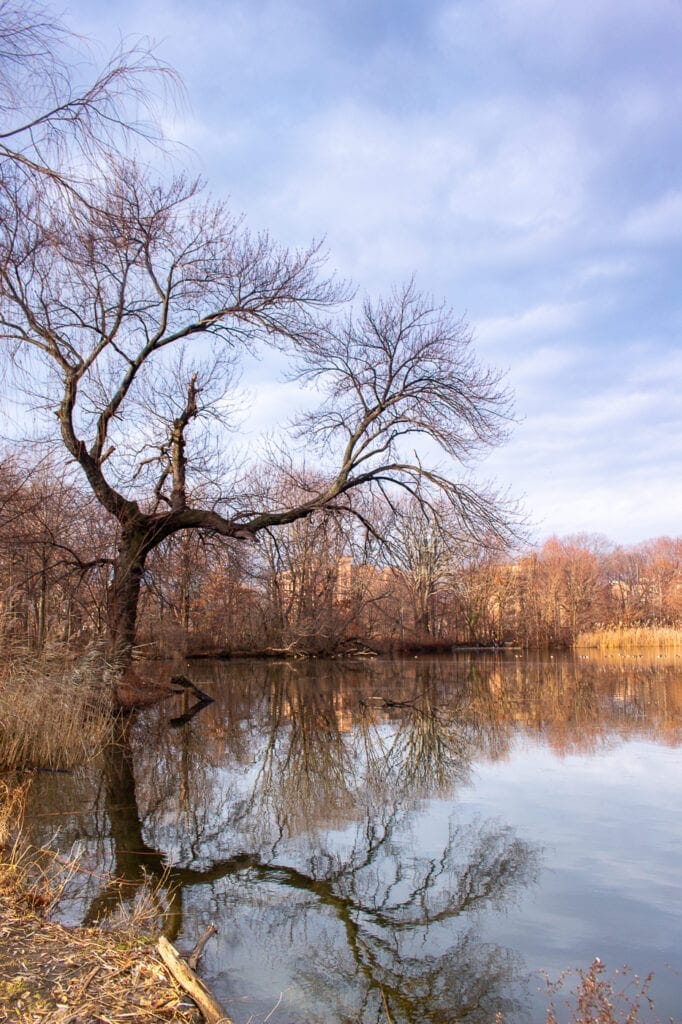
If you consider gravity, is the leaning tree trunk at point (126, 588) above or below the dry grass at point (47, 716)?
above

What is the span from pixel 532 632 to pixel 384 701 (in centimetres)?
2921

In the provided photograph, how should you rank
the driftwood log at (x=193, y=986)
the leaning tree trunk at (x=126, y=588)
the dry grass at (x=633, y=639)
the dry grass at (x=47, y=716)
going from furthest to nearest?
the dry grass at (x=633, y=639)
the leaning tree trunk at (x=126, y=588)
the dry grass at (x=47, y=716)
the driftwood log at (x=193, y=986)

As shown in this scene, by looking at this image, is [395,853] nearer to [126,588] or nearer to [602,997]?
[602,997]

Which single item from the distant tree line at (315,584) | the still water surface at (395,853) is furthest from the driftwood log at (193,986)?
the distant tree line at (315,584)

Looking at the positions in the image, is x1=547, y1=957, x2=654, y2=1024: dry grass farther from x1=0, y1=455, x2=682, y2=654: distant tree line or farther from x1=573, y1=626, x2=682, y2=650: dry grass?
x1=573, y1=626, x2=682, y2=650: dry grass

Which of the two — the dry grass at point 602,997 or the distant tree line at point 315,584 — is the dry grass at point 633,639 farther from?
the dry grass at point 602,997

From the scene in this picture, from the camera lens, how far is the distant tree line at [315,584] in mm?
15570

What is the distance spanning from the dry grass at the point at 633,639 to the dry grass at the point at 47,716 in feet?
117

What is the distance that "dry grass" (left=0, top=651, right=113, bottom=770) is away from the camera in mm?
8844

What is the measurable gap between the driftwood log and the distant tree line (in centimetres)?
710

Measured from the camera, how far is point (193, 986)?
11.6 ft

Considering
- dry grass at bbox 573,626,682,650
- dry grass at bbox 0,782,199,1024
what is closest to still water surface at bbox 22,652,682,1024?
dry grass at bbox 0,782,199,1024

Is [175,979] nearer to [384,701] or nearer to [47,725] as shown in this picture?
[47,725]

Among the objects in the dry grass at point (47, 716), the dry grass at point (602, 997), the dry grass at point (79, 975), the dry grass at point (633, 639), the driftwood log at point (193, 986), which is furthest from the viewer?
the dry grass at point (633, 639)
